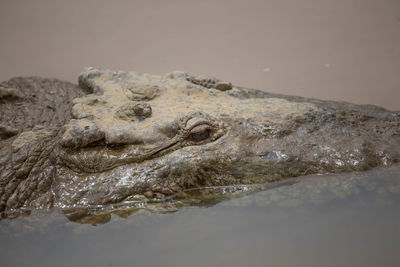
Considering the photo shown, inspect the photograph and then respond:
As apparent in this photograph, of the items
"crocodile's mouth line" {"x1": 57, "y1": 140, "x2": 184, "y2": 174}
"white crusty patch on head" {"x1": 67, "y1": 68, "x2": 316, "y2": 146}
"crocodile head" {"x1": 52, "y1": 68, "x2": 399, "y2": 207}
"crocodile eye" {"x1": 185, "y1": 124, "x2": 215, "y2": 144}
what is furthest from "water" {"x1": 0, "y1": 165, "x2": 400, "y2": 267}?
"white crusty patch on head" {"x1": 67, "y1": 68, "x2": 316, "y2": 146}

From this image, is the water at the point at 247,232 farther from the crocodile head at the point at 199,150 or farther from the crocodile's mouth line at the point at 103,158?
the crocodile's mouth line at the point at 103,158

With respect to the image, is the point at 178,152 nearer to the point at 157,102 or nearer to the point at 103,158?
the point at 103,158

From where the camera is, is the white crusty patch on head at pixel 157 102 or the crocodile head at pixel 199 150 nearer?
the crocodile head at pixel 199 150

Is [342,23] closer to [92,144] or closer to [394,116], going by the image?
[394,116]

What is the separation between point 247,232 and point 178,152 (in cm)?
90

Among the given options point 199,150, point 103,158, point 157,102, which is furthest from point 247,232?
point 157,102

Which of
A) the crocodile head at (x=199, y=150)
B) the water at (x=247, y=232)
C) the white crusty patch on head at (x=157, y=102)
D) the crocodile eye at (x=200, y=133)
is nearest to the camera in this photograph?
the water at (x=247, y=232)

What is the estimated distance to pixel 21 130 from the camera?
127 inches

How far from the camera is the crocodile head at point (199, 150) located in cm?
273

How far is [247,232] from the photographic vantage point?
8.05 feet

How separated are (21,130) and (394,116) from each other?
12.1 ft

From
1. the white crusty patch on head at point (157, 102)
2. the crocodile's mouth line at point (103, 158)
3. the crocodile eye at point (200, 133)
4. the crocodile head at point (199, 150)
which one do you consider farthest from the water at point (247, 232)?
the white crusty patch on head at point (157, 102)

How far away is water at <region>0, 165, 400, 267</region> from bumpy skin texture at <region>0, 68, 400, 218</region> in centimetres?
17

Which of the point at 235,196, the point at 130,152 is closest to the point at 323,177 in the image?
the point at 235,196
